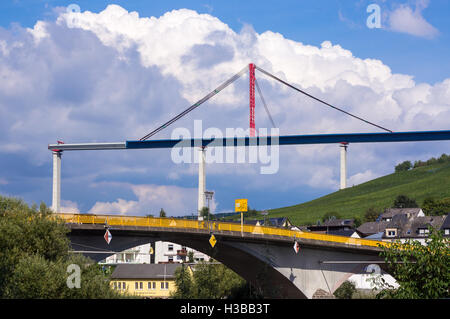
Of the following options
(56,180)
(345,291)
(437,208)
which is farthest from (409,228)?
(56,180)

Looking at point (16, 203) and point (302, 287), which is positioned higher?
point (16, 203)

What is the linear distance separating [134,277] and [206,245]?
156ft

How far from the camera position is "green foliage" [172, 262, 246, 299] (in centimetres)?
7250

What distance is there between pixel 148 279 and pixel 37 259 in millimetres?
66761

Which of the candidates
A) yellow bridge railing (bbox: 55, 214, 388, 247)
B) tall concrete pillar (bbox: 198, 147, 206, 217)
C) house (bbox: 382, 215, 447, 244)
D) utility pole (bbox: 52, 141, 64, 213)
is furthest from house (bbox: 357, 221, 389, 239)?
yellow bridge railing (bbox: 55, 214, 388, 247)

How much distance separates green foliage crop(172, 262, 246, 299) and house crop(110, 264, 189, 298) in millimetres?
23736

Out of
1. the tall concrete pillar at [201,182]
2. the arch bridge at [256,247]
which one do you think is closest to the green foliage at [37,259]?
the arch bridge at [256,247]

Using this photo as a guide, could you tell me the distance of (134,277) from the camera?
106 meters

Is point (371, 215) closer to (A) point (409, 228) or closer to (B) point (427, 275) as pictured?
(A) point (409, 228)

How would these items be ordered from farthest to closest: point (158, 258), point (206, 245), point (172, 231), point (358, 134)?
point (158, 258)
point (358, 134)
point (206, 245)
point (172, 231)

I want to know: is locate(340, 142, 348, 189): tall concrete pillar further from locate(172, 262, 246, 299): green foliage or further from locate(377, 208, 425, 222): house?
locate(172, 262, 246, 299): green foliage

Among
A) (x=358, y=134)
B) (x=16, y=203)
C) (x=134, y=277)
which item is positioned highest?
(x=358, y=134)
